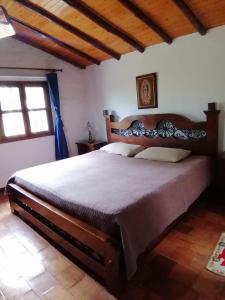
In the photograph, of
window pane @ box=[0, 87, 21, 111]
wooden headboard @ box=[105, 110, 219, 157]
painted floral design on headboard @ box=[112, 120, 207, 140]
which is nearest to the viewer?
wooden headboard @ box=[105, 110, 219, 157]

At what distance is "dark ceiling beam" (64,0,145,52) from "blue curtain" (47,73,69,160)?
1610 millimetres

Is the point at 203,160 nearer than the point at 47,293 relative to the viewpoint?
No

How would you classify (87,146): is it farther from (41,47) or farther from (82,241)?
(82,241)

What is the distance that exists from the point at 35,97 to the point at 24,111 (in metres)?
0.35

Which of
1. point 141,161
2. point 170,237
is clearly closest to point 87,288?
point 170,237

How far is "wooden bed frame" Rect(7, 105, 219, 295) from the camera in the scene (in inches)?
65.0

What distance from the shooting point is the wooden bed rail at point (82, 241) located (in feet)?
5.26

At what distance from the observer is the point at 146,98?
3641mm

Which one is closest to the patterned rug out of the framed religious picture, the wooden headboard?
the wooden headboard

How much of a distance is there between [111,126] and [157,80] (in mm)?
1201

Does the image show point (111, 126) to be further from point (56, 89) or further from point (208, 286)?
point (208, 286)

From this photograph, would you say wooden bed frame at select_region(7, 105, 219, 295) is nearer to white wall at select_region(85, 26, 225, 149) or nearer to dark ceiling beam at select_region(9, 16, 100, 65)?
white wall at select_region(85, 26, 225, 149)

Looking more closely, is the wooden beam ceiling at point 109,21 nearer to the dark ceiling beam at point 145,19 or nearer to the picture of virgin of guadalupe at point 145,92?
the dark ceiling beam at point 145,19

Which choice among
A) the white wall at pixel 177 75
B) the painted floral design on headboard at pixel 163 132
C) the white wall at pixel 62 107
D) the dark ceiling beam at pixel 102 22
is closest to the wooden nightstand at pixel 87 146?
the white wall at pixel 62 107
